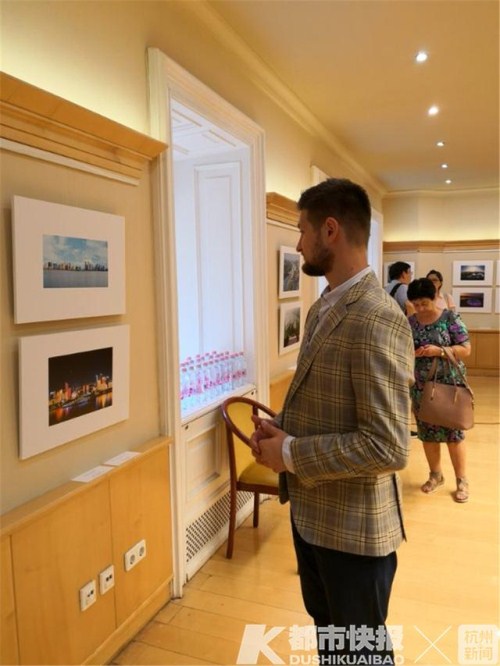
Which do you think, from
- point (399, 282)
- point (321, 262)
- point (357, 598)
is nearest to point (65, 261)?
point (321, 262)

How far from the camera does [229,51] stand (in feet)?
10.3

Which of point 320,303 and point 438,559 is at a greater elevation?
point 320,303

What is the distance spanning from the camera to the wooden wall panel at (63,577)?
170 cm

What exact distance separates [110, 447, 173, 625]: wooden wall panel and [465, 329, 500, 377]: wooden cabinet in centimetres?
761

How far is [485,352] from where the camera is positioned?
28.9 ft

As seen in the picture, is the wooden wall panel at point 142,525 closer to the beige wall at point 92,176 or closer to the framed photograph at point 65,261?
the beige wall at point 92,176

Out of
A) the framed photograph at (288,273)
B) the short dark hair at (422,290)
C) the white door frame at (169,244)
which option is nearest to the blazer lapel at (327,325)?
the white door frame at (169,244)

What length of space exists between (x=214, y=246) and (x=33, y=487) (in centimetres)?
221

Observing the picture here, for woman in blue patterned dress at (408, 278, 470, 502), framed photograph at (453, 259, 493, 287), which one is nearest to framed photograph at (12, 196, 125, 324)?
woman in blue patterned dress at (408, 278, 470, 502)

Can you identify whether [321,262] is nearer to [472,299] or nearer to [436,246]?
[436,246]

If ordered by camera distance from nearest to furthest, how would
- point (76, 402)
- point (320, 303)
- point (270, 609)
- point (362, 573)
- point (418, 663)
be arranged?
point (362, 573)
point (320, 303)
point (76, 402)
point (418, 663)
point (270, 609)

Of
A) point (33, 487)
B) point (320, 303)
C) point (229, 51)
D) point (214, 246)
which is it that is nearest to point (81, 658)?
point (33, 487)

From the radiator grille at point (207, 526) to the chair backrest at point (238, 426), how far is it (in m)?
0.31

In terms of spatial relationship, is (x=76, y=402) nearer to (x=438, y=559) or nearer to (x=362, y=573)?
(x=362, y=573)
